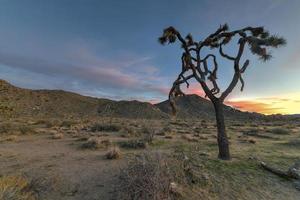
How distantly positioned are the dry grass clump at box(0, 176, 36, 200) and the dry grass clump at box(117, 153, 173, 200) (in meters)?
2.24

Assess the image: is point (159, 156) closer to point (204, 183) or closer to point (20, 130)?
point (204, 183)

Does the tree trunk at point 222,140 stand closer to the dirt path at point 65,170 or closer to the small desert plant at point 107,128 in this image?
the dirt path at point 65,170

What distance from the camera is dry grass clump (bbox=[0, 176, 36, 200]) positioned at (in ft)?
18.0

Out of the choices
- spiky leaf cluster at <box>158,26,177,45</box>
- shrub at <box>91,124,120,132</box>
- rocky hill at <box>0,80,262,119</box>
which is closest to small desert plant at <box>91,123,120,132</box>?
shrub at <box>91,124,120,132</box>

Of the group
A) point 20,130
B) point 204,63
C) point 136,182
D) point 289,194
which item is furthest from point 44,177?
point 20,130

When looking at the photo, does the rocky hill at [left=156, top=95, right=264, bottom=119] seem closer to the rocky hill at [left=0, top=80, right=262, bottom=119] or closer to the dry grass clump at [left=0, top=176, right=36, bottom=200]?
the rocky hill at [left=0, top=80, right=262, bottom=119]

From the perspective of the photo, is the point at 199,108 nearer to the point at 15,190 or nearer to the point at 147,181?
the point at 147,181

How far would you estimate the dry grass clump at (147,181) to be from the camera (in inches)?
239

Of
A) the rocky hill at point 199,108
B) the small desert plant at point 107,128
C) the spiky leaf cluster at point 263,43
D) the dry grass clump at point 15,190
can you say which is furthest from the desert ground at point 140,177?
the rocky hill at point 199,108

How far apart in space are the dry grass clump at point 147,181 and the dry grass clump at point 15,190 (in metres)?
2.24

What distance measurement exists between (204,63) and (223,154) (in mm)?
4426

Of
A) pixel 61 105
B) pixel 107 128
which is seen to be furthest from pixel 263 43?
pixel 61 105

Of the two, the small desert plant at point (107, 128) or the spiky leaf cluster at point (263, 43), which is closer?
the spiky leaf cluster at point (263, 43)

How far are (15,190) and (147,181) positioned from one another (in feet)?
10.0
